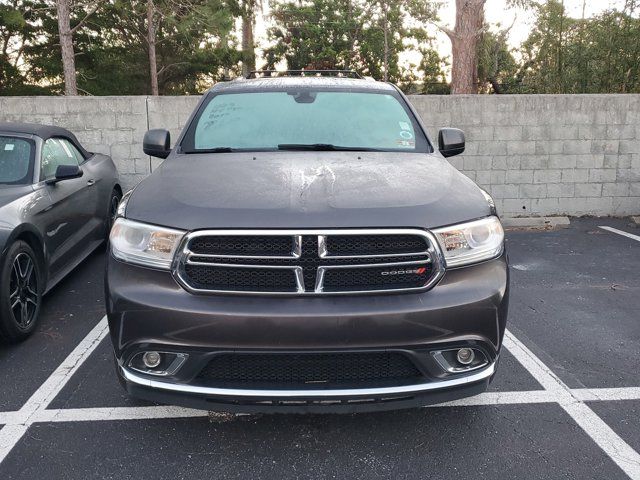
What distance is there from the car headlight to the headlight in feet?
3.80

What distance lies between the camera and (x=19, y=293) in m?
3.92

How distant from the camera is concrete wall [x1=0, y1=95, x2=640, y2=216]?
7.71 meters

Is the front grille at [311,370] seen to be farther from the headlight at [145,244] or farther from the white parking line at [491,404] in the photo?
the white parking line at [491,404]

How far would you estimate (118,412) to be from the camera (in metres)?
3.04

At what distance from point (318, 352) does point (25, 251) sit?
2.70 meters

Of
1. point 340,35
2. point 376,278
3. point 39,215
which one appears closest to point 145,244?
point 376,278

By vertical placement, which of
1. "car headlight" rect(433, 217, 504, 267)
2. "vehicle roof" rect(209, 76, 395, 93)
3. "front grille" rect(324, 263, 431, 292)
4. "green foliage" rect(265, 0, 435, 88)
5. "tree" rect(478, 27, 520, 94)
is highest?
"green foliage" rect(265, 0, 435, 88)

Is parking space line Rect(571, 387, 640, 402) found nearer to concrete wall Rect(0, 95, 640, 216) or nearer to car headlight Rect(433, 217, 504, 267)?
car headlight Rect(433, 217, 504, 267)

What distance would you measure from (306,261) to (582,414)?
1791mm

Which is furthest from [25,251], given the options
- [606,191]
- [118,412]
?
[606,191]

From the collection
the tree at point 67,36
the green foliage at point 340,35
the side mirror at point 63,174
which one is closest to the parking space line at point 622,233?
the side mirror at point 63,174

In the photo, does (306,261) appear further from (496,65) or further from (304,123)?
(496,65)

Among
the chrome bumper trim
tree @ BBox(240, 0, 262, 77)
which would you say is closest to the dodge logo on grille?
the chrome bumper trim

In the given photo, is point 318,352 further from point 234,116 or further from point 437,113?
point 437,113
